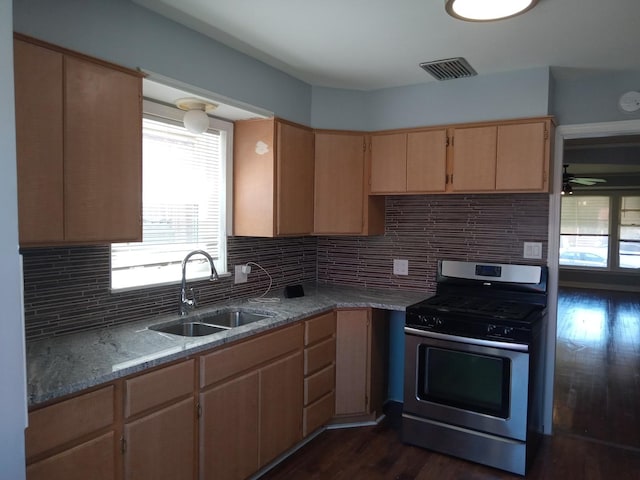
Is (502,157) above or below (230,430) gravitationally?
above

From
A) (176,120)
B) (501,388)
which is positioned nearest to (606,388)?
(501,388)

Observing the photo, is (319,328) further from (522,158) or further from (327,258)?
(522,158)

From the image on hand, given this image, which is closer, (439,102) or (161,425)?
(161,425)

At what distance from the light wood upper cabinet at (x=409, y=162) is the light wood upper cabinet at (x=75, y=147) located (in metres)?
1.79

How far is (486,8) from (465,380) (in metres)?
1.98

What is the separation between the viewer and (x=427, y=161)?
318 centimetres

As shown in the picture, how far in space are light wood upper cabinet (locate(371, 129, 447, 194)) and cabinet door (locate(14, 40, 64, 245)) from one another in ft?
7.03

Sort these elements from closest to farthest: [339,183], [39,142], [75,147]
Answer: [39,142] → [75,147] → [339,183]

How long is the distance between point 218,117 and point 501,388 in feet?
7.71

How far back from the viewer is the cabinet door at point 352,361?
10.1 ft

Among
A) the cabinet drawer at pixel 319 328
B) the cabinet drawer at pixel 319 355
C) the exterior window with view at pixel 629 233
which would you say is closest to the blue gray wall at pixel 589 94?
the cabinet drawer at pixel 319 328

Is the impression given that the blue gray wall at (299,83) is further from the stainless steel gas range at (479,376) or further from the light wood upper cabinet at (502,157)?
the stainless steel gas range at (479,376)

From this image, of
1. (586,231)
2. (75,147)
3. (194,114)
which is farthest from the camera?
(586,231)

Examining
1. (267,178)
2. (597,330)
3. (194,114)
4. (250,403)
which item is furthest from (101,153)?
(597,330)
